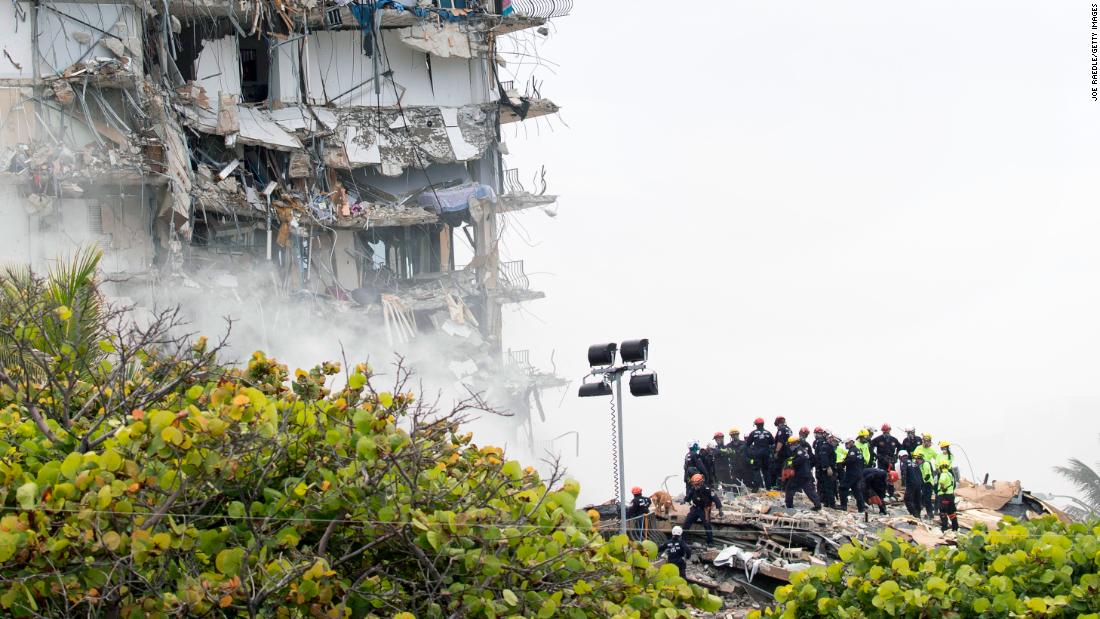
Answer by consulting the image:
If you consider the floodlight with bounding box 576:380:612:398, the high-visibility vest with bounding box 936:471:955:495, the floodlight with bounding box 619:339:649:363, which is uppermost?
the floodlight with bounding box 619:339:649:363

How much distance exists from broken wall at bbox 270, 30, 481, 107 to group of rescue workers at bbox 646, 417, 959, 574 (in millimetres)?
19365

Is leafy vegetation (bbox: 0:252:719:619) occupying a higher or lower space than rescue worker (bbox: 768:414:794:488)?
higher

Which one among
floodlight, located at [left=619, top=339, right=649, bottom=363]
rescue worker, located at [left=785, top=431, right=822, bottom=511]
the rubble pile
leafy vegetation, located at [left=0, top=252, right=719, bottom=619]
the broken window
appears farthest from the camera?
the broken window

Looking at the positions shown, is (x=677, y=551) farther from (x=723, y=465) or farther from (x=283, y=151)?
(x=283, y=151)

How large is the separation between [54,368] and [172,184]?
21.1 m

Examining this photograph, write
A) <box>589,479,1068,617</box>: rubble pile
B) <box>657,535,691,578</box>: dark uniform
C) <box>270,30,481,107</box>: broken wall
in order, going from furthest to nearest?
<box>270,30,481,107</box>: broken wall, <box>589,479,1068,617</box>: rubble pile, <box>657,535,691,578</box>: dark uniform

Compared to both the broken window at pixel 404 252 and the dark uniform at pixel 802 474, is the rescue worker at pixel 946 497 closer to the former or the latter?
the dark uniform at pixel 802 474

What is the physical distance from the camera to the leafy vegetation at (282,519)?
6.08 metres

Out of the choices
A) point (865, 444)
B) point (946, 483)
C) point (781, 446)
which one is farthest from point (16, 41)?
point (946, 483)

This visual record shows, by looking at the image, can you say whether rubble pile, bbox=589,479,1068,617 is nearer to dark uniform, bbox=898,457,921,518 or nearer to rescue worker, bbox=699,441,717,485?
dark uniform, bbox=898,457,921,518

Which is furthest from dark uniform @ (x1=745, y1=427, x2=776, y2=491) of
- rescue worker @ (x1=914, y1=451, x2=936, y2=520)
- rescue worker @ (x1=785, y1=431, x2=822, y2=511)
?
rescue worker @ (x1=914, y1=451, x2=936, y2=520)

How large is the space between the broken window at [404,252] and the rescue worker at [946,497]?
71.4ft

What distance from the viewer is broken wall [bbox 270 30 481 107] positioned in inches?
1414

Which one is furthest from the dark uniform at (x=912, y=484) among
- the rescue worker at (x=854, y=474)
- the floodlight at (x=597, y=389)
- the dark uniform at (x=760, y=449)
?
the floodlight at (x=597, y=389)
